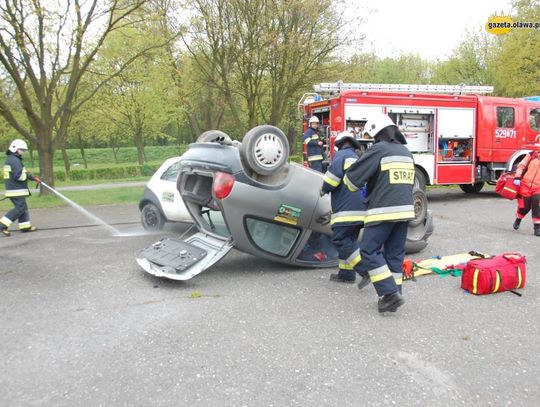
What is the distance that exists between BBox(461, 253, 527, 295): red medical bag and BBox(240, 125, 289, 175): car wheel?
88.0 inches

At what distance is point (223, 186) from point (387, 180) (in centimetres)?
164

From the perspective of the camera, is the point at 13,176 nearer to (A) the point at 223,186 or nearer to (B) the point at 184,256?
(B) the point at 184,256

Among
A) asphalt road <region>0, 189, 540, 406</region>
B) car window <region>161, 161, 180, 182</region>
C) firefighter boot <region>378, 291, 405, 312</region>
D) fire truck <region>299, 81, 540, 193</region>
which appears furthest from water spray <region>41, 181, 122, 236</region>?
firefighter boot <region>378, 291, 405, 312</region>

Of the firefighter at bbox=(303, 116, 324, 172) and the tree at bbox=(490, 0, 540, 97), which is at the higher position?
the tree at bbox=(490, 0, 540, 97)

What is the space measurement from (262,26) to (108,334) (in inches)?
535

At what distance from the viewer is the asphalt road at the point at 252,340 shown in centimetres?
279

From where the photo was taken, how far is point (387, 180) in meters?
3.97

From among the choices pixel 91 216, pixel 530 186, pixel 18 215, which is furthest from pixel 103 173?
pixel 530 186

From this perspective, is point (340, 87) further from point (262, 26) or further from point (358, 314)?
point (358, 314)

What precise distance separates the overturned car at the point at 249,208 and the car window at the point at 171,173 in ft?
6.12

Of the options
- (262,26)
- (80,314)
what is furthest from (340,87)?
(80,314)

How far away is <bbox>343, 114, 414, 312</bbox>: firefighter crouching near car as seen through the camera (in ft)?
12.9

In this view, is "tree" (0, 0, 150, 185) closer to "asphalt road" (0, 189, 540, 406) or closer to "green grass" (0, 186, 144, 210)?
"green grass" (0, 186, 144, 210)

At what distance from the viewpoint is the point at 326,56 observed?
55.6 feet
